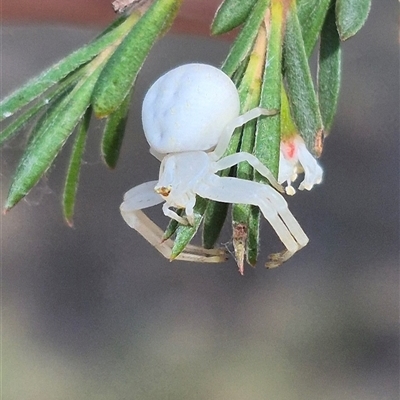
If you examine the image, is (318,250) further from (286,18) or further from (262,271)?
(286,18)

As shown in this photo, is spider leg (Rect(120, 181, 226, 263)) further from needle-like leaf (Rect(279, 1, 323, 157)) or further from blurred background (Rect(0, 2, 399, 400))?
blurred background (Rect(0, 2, 399, 400))

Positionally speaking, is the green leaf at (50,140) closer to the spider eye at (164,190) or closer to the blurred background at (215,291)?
the spider eye at (164,190)

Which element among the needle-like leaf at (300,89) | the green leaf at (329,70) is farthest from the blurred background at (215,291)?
the needle-like leaf at (300,89)

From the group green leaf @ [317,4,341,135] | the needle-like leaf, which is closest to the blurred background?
green leaf @ [317,4,341,135]

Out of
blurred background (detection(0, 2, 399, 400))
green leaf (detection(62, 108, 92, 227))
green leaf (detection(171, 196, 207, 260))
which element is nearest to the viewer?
green leaf (detection(171, 196, 207, 260))

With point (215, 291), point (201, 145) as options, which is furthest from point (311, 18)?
point (215, 291)

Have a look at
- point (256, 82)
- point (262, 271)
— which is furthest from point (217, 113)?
point (262, 271)
